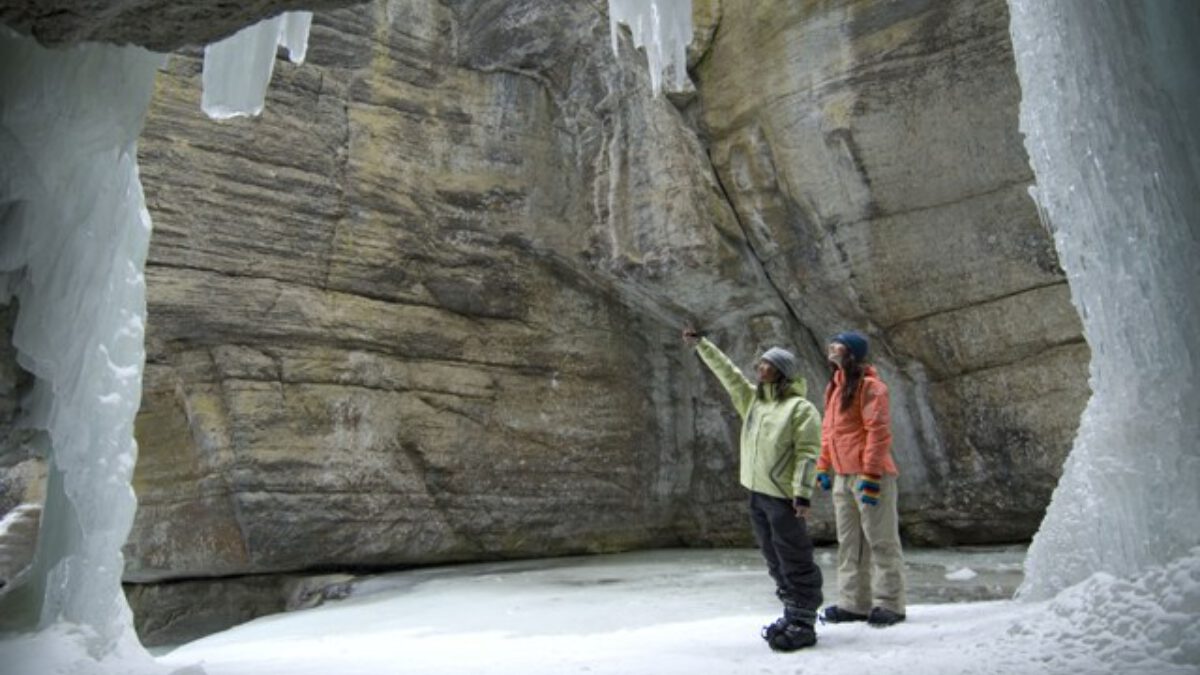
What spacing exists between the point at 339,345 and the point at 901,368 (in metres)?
5.36

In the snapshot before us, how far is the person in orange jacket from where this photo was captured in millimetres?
4461

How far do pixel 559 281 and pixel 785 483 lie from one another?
6598 millimetres

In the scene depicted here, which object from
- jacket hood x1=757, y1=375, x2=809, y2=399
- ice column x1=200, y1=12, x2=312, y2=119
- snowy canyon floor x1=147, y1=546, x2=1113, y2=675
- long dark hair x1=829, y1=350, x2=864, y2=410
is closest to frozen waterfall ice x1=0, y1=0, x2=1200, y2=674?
snowy canyon floor x1=147, y1=546, x2=1113, y2=675

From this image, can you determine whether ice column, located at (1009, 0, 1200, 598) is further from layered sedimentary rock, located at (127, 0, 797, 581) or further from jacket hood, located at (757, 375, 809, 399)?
layered sedimentary rock, located at (127, 0, 797, 581)

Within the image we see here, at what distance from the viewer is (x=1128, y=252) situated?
3762 mm

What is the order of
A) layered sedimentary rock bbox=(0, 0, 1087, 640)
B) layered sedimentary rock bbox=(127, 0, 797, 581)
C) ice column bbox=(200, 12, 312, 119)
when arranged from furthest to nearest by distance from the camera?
layered sedimentary rock bbox=(127, 0, 797, 581) < layered sedimentary rock bbox=(0, 0, 1087, 640) < ice column bbox=(200, 12, 312, 119)

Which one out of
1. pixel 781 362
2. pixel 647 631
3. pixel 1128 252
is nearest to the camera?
pixel 1128 252

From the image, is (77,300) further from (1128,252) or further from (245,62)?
(1128,252)

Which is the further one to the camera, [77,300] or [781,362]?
[781,362]

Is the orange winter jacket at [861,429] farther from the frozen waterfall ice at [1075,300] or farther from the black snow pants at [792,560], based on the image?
the frozen waterfall ice at [1075,300]

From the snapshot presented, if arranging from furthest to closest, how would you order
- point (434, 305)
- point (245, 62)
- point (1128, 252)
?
1. point (434, 305)
2. point (245, 62)
3. point (1128, 252)

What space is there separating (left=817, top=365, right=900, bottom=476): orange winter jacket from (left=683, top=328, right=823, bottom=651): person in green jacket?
36 centimetres

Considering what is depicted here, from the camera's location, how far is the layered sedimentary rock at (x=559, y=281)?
8.36 m

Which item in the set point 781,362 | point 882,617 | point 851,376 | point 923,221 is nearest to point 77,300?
point 781,362
